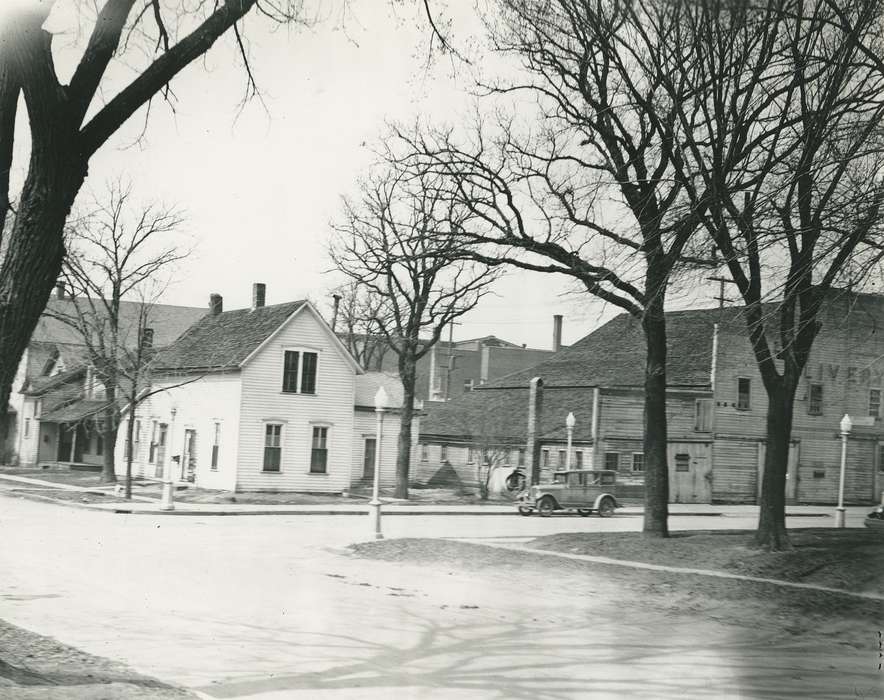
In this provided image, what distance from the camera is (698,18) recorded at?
1443 cm

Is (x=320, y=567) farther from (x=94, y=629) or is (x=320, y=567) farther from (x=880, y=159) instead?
(x=880, y=159)

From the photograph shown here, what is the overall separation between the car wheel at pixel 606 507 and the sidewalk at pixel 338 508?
5.28 ft

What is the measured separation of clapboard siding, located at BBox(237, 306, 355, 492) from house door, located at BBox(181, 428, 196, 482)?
3248 mm

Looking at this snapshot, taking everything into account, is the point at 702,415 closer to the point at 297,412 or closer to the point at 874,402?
the point at 874,402

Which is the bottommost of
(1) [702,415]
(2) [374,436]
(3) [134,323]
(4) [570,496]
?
(4) [570,496]

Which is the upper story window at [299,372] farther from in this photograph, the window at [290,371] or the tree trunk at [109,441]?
the tree trunk at [109,441]

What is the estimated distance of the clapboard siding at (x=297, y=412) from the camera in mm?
37625

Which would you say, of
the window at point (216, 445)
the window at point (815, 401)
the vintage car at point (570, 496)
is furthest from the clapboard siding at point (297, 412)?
the window at point (815, 401)

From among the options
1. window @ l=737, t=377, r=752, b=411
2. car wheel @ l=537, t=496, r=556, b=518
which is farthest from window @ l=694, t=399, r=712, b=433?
car wheel @ l=537, t=496, r=556, b=518

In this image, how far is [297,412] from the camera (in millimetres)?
38719

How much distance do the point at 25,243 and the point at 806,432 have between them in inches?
1303

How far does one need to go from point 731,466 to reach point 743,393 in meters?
3.09

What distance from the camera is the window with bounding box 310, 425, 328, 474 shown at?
39.2 m

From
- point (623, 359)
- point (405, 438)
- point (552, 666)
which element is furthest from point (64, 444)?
point (552, 666)
